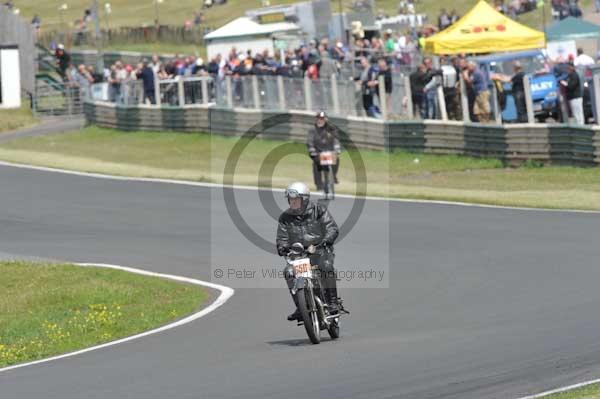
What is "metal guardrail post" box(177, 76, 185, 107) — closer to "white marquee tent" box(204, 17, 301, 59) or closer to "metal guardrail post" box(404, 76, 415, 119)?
"white marquee tent" box(204, 17, 301, 59)

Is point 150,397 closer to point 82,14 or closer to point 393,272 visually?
point 393,272

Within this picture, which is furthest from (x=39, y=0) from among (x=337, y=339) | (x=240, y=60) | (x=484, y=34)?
(x=337, y=339)

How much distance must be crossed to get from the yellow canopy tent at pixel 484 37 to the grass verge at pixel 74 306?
17.9m

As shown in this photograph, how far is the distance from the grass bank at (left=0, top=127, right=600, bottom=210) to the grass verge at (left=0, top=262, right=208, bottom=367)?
8.59 meters

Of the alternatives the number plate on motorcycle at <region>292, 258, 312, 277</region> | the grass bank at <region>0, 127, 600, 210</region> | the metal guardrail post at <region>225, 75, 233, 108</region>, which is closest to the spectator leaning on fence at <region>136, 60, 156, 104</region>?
the grass bank at <region>0, 127, 600, 210</region>

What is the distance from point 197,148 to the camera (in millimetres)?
36406

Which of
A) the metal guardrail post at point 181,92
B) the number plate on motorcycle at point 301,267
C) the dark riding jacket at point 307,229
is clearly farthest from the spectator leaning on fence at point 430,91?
the number plate on motorcycle at point 301,267

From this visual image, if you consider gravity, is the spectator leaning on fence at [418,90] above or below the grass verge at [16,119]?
above

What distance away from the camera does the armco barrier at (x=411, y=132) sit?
28.0 metres

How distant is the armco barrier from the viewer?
27953 millimetres

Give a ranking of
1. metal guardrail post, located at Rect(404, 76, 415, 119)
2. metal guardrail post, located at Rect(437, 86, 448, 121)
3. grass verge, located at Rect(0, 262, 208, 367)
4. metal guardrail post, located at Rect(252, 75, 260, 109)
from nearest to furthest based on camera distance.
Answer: grass verge, located at Rect(0, 262, 208, 367), metal guardrail post, located at Rect(437, 86, 448, 121), metal guardrail post, located at Rect(404, 76, 415, 119), metal guardrail post, located at Rect(252, 75, 260, 109)

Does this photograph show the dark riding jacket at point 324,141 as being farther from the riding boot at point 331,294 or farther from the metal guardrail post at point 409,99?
the riding boot at point 331,294

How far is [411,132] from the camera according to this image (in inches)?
1248

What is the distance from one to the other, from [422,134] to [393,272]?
47.8 feet
